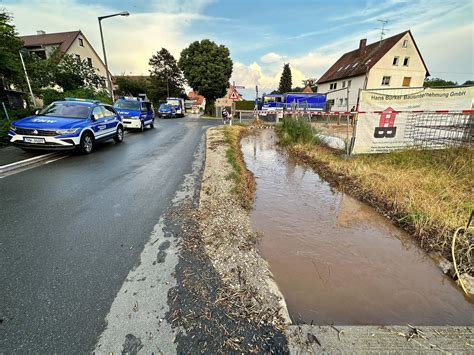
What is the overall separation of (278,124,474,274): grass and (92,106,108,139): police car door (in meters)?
7.83

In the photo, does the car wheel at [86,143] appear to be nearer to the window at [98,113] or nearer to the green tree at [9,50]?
the window at [98,113]

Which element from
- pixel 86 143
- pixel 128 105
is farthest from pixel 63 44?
pixel 86 143

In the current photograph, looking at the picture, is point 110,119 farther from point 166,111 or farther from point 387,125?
point 166,111

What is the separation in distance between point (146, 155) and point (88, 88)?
51.0 feet

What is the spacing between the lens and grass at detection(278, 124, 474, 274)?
3.59 metres

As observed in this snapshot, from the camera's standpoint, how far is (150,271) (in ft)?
8.15

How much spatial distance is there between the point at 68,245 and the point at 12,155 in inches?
248

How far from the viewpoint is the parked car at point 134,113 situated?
1384cm

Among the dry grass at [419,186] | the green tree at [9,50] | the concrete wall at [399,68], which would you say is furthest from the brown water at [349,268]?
the concrete wall at [399,68]

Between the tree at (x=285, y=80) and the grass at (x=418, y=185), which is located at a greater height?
the tree at (x=285, y=80)

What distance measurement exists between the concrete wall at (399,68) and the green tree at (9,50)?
3506 centimetres

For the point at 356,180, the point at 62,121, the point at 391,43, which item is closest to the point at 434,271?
the point at 356,180

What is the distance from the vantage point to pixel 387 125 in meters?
7.33

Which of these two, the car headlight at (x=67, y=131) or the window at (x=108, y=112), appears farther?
the window at (x=108, y=112)
